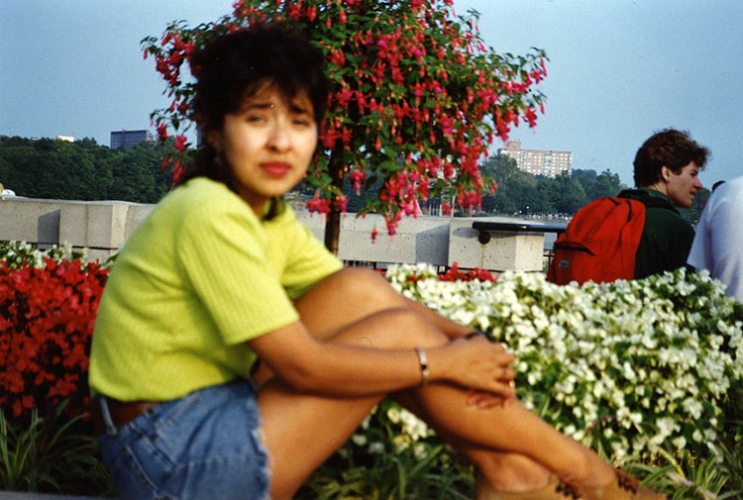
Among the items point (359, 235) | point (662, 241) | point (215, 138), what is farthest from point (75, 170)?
point (215, 138)

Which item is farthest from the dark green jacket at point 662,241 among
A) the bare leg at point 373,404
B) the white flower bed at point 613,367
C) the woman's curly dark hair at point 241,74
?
the woman's curly dark hair at point 241,74

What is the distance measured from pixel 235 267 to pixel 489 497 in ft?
3.25

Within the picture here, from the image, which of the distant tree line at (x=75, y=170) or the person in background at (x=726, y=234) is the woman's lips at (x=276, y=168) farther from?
the distant tree line at (x=75, y=170)

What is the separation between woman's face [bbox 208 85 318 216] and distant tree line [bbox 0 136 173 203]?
2050 centimetres

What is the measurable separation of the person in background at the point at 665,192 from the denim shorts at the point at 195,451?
11.5 ft

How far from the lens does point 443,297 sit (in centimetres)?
380

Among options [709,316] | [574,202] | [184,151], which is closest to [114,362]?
[709,316]

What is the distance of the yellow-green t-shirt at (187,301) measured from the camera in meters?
1.90

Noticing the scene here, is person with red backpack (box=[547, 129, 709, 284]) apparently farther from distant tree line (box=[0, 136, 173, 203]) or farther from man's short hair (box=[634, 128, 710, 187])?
distant tree line (box=[0, 136, 173, 203])

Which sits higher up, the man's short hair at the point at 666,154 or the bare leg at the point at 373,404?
the man's short hair at the point at 666,154

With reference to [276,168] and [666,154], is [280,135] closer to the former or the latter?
[276,168]

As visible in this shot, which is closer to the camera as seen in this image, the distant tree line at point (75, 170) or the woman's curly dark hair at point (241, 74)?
the woman's curly dark hair at point (241, 74)

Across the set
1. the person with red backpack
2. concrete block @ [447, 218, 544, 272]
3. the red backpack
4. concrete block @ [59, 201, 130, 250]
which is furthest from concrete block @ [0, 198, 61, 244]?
the red backpack

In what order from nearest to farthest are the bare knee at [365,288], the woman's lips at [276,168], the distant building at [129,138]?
the woman's lips at [276,168] < the bare knee at [365,288] < the distant building at [129,138]
